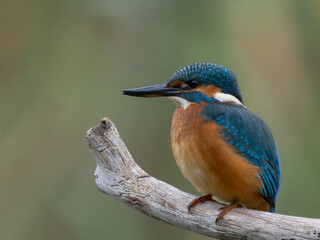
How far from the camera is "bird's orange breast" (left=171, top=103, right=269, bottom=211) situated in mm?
2736

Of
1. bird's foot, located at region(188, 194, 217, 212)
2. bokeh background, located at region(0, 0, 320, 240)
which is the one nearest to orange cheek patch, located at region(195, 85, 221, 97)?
bird's foot, located at region(188, 194, 217, 212)

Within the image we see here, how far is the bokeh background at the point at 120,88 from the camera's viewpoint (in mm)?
3713

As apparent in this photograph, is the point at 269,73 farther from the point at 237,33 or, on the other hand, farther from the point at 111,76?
the point at 111,76

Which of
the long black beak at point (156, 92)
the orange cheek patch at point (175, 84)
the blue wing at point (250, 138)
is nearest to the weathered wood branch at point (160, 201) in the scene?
the blue wing at point (250, 138)

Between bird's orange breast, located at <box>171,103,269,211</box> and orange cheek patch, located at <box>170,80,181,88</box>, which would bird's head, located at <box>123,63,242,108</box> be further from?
bird's orange breast, located at <box>171,103,269,211</box>

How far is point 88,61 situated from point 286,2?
1.52 meters

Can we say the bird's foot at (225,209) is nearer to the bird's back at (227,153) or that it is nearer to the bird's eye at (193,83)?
the bird's back at (227,153)

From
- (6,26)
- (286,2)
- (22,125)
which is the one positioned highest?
(286,2)

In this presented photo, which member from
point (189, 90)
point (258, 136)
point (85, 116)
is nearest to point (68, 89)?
point (85, 116)

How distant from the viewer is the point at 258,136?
291 centimetres

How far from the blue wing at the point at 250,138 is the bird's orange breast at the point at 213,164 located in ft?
0.13

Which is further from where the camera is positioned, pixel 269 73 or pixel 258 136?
pixel 269 73

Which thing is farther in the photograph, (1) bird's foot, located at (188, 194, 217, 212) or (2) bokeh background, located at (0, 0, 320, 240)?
(2) bokeh background, located at (0, 0, 320, 240)

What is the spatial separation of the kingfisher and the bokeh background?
29.0 inches
